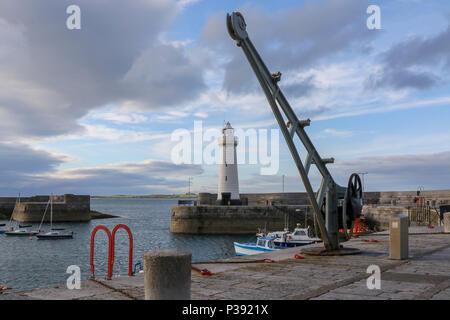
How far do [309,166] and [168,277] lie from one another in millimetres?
7563

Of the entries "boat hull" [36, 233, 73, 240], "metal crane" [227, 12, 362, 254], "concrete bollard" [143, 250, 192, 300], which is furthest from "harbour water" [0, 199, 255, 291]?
"concrete bollard" [143, 250, 192, 300]

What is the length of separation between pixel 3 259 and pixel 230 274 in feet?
104

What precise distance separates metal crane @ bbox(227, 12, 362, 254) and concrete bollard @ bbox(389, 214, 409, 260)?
1.43 metres

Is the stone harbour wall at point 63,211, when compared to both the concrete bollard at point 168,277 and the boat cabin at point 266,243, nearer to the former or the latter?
the boat cabin at point 266,243

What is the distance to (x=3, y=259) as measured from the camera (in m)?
33.5

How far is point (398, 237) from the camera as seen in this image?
11219 mm

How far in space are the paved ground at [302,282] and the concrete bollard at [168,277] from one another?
142 cm

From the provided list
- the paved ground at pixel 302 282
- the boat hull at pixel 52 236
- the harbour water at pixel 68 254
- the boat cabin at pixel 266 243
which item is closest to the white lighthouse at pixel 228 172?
the harbour water at pixel 68 254

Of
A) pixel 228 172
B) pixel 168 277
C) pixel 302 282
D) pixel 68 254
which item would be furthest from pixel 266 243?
pixel 168 277

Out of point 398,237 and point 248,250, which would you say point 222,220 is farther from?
point 398,237

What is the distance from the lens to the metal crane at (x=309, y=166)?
11.2 meters
